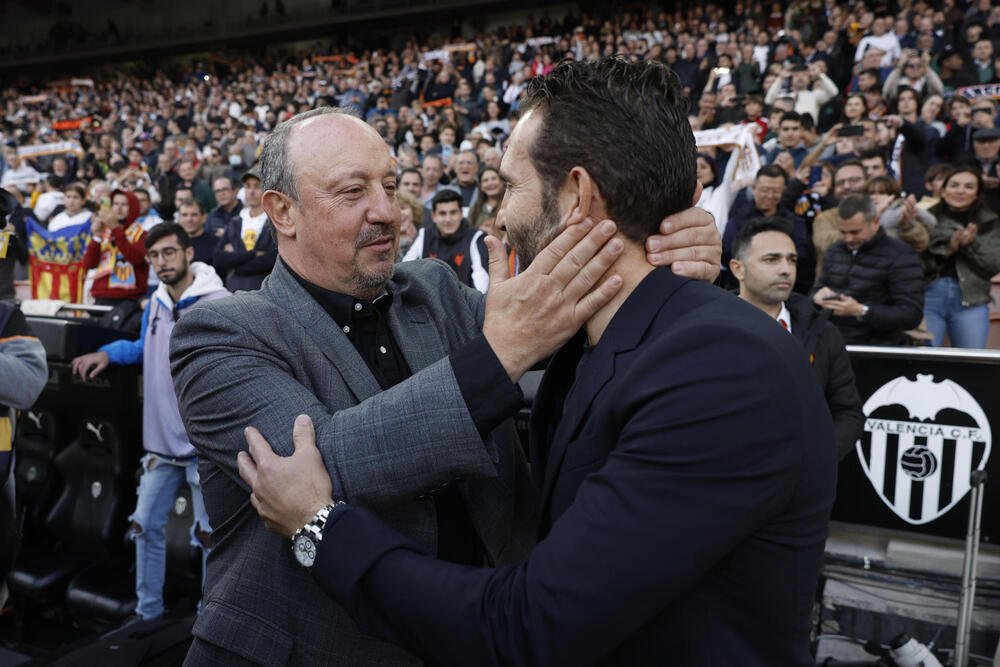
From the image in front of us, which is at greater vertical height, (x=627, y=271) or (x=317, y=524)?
(x=627, y=271)

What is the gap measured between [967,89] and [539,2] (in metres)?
17.9

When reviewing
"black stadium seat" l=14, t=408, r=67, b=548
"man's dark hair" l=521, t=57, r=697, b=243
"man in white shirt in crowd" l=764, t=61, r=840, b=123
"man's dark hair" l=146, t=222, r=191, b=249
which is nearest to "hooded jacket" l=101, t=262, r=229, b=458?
"man's dark hair" l=146, t=222, r=191, b=249

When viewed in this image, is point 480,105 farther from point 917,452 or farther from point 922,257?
point 917,452

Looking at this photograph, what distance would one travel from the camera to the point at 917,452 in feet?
11.7

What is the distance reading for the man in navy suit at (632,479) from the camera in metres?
1.02

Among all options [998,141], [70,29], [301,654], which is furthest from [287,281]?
[70,29]

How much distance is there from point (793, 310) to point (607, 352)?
2.99 metres

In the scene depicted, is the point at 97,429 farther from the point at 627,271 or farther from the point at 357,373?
the point at 627,271

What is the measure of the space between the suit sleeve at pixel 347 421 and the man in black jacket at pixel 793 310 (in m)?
2.53

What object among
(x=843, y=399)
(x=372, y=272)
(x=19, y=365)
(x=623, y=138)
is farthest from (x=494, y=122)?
(x=623, y=138)

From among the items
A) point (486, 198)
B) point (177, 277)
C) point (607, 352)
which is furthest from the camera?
point (486, 198)

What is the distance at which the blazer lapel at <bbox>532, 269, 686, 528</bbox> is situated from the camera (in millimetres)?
1220

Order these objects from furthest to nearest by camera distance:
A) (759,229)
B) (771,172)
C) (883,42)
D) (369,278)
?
1. (883,42)
2. (771,172)
3. (759,229)
4. (369,278)

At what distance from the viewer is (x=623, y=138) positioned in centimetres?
126
